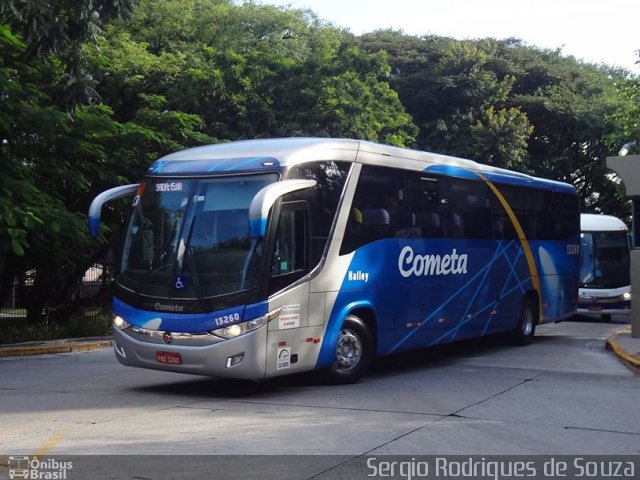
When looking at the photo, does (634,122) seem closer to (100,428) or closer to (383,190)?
(383,190)

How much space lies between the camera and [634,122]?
30375mm

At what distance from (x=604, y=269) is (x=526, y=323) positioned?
Answer: 37.1 ft

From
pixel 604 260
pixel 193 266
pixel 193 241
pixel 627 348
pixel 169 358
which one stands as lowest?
pixel 627 348

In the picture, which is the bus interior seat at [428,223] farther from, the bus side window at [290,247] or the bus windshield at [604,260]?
the bus windshield at [604,260]

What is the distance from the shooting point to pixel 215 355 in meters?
10.5

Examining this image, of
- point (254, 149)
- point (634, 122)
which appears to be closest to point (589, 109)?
point (634, 122)

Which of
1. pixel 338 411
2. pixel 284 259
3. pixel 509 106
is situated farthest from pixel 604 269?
pixel 338 411

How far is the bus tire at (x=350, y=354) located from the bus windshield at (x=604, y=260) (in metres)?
17.9

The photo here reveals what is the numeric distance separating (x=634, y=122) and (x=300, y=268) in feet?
75.0

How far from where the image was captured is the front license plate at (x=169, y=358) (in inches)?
421

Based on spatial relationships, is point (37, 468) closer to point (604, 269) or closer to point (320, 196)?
point (320, 196)

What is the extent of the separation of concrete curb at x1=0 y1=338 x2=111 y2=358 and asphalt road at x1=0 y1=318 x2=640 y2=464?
11.8ft

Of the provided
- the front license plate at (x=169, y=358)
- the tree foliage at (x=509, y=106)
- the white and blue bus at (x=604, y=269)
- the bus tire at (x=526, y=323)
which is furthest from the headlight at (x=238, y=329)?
the tree foliage at (x=509, y=106)

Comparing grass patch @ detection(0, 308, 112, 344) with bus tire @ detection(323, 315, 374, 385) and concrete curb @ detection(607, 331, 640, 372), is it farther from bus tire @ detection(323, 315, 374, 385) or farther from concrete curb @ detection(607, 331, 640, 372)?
concrete curb @ detection(607, 331, 640, 372)
